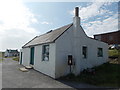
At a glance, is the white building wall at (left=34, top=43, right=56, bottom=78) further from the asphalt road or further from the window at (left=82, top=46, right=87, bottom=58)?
the window at (left=82, top=46, right=87, bottom=58)

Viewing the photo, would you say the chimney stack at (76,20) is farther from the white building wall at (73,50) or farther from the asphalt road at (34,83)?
the asphalt road at (34,83)

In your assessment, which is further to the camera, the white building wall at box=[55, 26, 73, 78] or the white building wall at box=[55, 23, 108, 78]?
the white building wall at box=[55, 23, 108, 78]

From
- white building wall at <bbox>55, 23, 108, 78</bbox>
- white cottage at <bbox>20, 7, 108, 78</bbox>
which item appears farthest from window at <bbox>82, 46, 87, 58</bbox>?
white building wall at <bbox>55, 23, 108, 78</bbox>

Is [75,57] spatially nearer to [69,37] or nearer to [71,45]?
[71,45]

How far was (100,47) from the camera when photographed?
48.5 ft

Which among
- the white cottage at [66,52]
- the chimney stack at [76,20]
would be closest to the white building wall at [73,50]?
the white cottage at [66,52]

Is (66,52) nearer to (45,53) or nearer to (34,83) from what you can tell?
(45,53)

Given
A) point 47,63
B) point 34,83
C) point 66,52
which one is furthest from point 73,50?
point 34,83

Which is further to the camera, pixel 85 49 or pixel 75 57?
pixel 85 49

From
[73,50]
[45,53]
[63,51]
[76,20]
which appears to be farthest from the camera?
[45,53]

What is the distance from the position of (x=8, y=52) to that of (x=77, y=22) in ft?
254

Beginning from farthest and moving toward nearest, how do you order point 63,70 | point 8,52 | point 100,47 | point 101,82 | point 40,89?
point 8,52 < point 100,47 < point 63,70 < point 101,82 < point 40,89

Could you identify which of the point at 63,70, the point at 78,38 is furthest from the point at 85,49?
the point at 63,70

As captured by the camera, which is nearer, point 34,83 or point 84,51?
point 34,83
